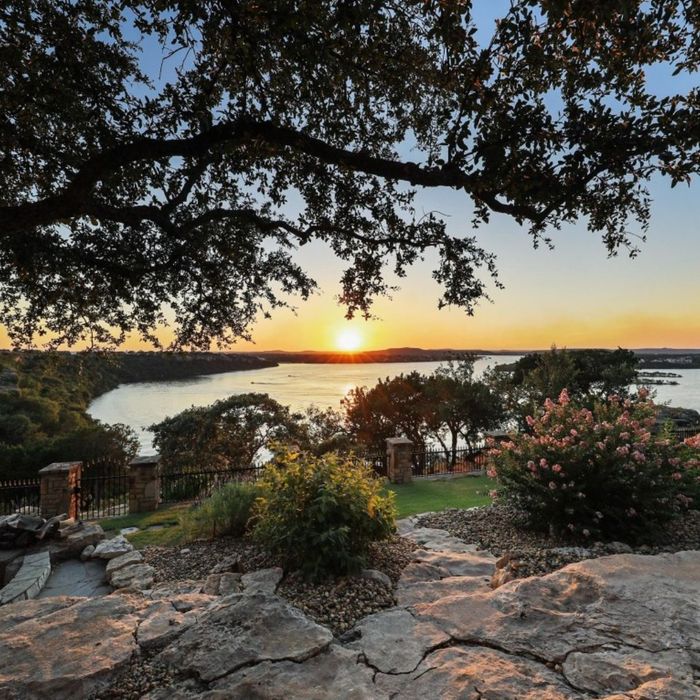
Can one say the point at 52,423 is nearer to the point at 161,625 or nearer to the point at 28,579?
the point at 28,579

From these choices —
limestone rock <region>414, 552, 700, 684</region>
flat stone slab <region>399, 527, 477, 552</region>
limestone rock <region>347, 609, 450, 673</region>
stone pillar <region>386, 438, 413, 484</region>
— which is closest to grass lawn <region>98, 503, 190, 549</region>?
flat stone slab <region>399, 527, 477, 552</region>

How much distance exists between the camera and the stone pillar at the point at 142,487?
993cm

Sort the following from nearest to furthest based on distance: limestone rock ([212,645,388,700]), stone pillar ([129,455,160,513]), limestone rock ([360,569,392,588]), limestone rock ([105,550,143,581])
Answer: limestone rock ([212,645,388,700])
limestone rock ([360,569,392,588])
limestone rock ([105,550,143,581])
stone pillar ([129,455,160,513])

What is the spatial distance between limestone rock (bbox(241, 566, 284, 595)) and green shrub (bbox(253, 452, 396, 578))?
0.56 feet

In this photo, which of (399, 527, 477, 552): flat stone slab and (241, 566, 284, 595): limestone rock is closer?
(241, 566, 284, 595): limestone rock

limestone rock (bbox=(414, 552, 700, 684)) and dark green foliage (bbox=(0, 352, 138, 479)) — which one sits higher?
limestone rock (bbox=(414, 552, 700, 684))

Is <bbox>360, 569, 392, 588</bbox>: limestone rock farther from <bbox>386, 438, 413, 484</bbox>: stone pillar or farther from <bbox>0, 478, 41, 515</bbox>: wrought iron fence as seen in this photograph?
<bbox>0, 478, 41, 515</bbox>: wrought iron fence

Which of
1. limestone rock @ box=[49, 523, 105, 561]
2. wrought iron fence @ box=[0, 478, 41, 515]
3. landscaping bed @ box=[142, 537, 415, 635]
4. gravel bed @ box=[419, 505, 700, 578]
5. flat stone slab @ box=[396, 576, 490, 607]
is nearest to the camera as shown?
landscaping bed @ box=[142, 537, 415, 635]

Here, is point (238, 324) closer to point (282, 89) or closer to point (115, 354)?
point (115, 354)

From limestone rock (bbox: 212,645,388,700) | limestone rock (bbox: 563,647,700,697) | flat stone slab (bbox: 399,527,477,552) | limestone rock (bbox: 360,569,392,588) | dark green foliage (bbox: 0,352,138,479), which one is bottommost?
dark green foliage (bbox: 0,352,138,479)

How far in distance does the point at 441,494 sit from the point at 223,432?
1082 cm

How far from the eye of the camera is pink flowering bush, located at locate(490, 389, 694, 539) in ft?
16.5

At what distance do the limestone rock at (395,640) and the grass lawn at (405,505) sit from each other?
4.36 m

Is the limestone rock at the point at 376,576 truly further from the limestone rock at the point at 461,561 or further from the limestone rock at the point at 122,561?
the limestone rock at the point at 122,561
